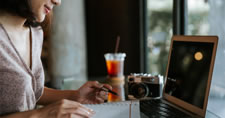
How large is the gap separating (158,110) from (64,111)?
0.33 m

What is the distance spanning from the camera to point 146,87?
3.77 ft

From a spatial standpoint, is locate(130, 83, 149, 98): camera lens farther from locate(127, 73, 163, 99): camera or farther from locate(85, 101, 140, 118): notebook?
locate(85, 101, 140, 118): notebook

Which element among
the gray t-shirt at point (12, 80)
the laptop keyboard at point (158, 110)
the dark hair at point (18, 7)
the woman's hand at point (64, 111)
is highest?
the dark hair at point (18, 7)

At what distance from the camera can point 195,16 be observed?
2.17m

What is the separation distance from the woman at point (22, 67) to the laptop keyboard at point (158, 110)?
0.20 metres

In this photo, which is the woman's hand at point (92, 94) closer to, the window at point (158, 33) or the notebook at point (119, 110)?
the notebook at point (119, 110)

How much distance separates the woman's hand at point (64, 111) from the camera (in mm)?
761

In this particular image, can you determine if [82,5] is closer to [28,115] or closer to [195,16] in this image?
[195,16]

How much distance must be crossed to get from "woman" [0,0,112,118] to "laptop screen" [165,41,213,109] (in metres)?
0.34

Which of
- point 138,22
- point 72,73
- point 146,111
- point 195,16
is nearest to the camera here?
point 146,111

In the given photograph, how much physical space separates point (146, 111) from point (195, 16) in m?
1.51

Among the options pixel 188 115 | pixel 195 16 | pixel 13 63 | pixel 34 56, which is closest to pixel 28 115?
pixel 13 63

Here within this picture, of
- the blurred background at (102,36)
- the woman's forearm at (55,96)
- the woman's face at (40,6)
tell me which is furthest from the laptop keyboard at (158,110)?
the blurred background at (102,36)

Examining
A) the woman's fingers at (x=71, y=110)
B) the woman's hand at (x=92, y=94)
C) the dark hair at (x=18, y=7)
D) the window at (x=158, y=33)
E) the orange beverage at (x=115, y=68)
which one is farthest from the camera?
the window at (x=158, y=33)
